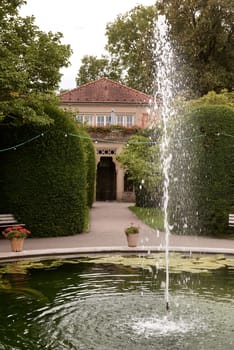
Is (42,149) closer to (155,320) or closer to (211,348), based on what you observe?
(155,320)

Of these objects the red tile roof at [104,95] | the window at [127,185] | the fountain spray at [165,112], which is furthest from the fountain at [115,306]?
the red tile roof at [104,95]

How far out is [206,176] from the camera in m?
15.2

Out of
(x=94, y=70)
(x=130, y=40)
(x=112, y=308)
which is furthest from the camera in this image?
(x=94, y=70)

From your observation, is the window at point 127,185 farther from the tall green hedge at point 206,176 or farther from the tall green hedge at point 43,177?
the tall green hedge at point 43,177

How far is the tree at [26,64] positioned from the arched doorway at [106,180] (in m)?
23.4

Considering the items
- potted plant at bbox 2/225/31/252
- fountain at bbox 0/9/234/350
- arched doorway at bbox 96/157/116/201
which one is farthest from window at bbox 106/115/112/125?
fountain at bbox 0/9/234/350

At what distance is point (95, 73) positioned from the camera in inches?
1929

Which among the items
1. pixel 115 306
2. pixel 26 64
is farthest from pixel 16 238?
pixel 115 306

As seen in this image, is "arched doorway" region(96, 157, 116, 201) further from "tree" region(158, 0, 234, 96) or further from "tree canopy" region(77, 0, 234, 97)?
"tree" region(158, 0, 234, 96)

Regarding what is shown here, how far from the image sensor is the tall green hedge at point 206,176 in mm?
15055

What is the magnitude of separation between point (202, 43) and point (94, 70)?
1837cm

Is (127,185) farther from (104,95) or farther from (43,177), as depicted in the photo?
(43,177)

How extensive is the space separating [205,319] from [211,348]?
3.81 feet

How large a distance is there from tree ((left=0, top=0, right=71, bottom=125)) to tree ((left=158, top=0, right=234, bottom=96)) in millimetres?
19202
